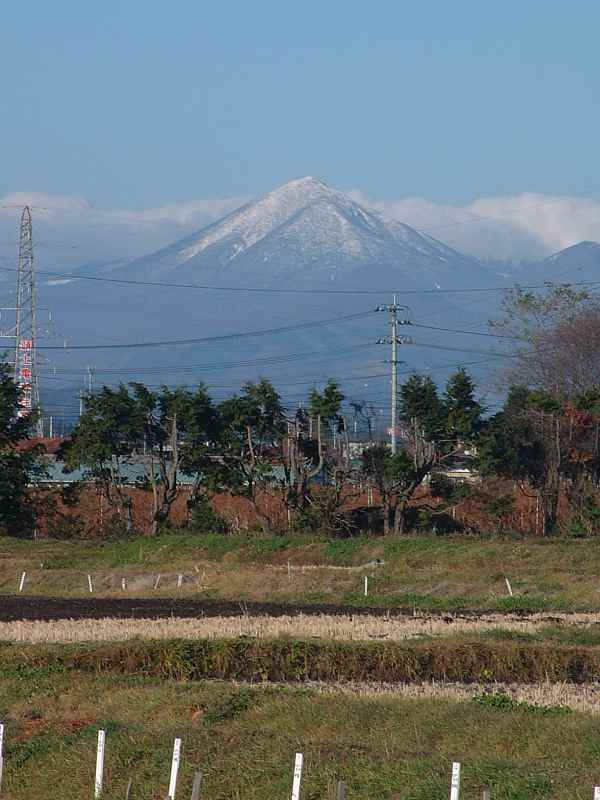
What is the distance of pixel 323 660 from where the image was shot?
64.8 feet

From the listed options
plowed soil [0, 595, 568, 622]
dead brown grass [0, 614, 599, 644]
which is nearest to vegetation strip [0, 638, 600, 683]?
dead brown grass [0, 614, 599, 644]

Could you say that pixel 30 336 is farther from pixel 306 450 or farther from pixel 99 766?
pixel 99 766

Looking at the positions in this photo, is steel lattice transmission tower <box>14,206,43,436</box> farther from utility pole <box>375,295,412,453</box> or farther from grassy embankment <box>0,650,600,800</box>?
grassy embankment <box>0,650,600,800</box>

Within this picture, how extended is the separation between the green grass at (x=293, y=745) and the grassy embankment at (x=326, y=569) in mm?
18152

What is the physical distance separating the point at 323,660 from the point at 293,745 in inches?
267

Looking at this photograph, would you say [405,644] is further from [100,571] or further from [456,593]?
[100,571]

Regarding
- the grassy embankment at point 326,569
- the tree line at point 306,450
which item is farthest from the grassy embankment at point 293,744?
the tree line at point 306,450

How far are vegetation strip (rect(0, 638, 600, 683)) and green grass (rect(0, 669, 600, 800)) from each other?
3.08 metres

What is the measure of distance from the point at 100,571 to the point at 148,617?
14.8 m

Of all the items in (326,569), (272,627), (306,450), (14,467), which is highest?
(306,450)

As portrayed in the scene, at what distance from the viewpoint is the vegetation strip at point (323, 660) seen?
19.2m

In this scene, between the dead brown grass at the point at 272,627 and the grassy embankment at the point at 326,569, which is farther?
the grassy embankment at the point at 326,569

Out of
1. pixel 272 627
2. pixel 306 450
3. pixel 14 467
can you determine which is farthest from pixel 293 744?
pixel 14 467

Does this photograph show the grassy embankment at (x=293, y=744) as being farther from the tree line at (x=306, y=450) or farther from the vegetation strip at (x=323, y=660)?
the tree line at (x=306, y=450)
